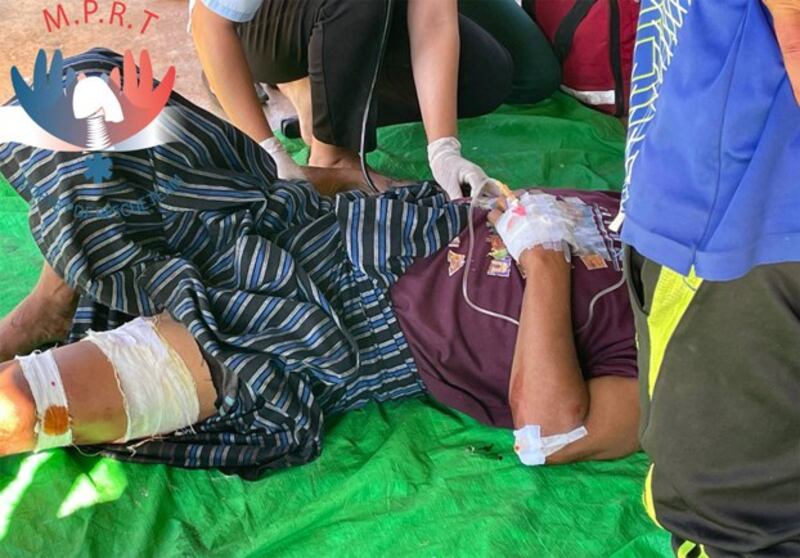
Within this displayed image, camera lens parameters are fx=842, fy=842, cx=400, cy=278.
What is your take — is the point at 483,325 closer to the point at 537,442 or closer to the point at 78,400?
the point at 537,442

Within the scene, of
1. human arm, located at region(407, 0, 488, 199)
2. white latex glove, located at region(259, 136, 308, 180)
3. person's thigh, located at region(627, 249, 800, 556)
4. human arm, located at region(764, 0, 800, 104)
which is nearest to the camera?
human arm, located at region(764, 0, 800, 104)

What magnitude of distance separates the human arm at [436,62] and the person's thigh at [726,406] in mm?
1038

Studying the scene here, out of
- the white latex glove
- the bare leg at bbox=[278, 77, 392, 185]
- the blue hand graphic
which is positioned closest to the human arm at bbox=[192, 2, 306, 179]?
the white latex glove

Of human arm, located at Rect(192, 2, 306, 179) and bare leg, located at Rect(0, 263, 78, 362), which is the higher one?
human arm, located at Rect(192, 2, 306, 179)

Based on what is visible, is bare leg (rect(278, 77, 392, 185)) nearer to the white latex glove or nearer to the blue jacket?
the white latex glove

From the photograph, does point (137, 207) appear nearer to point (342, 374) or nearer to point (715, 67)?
point (342, 374)

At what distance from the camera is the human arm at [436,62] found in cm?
184

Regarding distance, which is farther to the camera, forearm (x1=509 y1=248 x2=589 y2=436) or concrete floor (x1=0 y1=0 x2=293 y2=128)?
concrete floor (x1=0 y1=0 x2=293 y2=128)

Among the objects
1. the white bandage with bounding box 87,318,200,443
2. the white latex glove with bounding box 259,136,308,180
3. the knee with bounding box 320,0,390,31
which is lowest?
the white bandage with bounding box 87,318,200,443

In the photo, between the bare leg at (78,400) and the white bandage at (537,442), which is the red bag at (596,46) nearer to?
the white bandage at (537,442)

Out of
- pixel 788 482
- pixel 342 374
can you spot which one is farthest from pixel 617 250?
pixel 788 482

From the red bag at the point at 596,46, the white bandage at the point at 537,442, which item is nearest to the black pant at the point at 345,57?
the red bag at the point at 596,46

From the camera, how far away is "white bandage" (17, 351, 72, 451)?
46.1 inches

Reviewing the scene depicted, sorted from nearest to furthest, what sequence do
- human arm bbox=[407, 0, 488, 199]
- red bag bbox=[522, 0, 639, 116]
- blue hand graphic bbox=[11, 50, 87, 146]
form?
blue hand graphic bbox=[11, 50, 87, 146]
human arm bbox=[407, 0, 488, 199]
red bag bbox=[522, 0, 639, 116]
